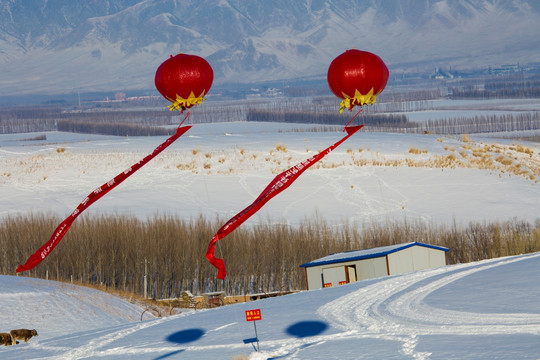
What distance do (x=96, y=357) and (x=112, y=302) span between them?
66.1 feet

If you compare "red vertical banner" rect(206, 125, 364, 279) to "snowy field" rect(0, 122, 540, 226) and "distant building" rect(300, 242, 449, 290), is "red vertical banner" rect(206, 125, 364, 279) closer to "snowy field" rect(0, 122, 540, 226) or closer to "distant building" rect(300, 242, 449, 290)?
"distant building" rect(300, 242, 449, 290)

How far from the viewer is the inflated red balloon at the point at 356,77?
21.9 metres

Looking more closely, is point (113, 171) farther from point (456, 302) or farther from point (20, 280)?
point (456, 302)

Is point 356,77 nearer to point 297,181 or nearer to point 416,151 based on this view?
point 297,181

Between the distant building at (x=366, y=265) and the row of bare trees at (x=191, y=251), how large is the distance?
785 inches

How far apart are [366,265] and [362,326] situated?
1959cm

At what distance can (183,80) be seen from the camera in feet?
74.7

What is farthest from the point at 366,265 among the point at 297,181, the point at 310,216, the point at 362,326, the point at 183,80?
the point at 297,181

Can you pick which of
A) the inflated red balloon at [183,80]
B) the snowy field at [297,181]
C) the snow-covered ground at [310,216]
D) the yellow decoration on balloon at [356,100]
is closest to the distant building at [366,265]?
the snow-covered ground at [310,216]

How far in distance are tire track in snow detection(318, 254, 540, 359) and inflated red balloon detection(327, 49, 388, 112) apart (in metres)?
6.36

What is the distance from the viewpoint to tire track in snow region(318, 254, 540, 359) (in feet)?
83.6

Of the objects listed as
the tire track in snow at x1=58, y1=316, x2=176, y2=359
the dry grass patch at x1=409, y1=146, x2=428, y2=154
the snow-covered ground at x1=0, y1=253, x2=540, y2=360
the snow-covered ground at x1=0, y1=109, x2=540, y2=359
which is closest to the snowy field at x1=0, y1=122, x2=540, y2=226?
the dry grass patch at x1=409, y1=146, x2=428, y2=154

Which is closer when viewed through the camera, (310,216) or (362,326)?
(362,326)

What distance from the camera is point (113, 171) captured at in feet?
331
